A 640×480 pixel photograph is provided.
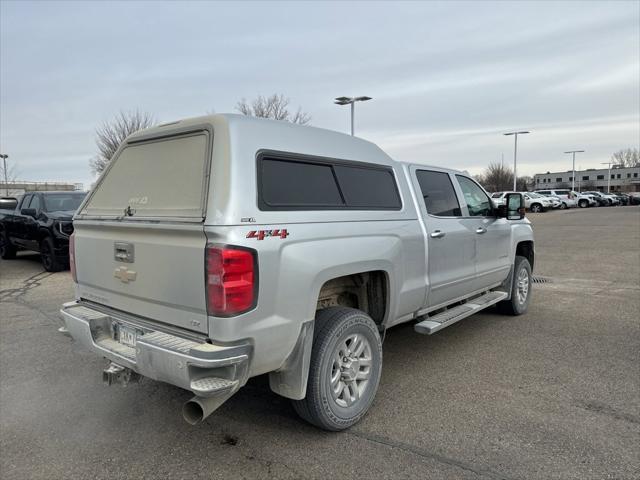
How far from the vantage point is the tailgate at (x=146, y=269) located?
274 cm

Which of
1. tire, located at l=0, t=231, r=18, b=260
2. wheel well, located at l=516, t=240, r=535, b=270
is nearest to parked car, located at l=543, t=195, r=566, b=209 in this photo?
wheel well, located at l=516, t=240, r=535, b=270

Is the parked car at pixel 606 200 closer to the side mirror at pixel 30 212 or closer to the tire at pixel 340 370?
the side mirror at pixel 30 212

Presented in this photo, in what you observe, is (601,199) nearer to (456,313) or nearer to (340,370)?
(456,313)

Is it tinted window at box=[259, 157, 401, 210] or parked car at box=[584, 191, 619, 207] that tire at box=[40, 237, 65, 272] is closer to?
tinted window at box=[259, 157, 401, 210]

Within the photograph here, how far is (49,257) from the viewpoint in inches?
408

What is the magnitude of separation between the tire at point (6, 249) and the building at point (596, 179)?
10413 cm

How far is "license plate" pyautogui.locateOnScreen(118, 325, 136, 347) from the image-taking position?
3172mm

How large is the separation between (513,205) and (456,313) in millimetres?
1750

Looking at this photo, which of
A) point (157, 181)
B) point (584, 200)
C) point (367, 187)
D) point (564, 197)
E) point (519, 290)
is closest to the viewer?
point (157, 181)

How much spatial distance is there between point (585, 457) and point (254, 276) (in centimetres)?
236

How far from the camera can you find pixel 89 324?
3312 mm

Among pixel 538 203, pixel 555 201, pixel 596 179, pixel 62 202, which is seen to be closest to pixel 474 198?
pixel 62 202

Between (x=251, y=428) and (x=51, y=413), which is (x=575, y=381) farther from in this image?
(x=51, y=413)

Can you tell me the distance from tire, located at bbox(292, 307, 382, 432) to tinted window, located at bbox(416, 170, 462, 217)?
5.10 ft
